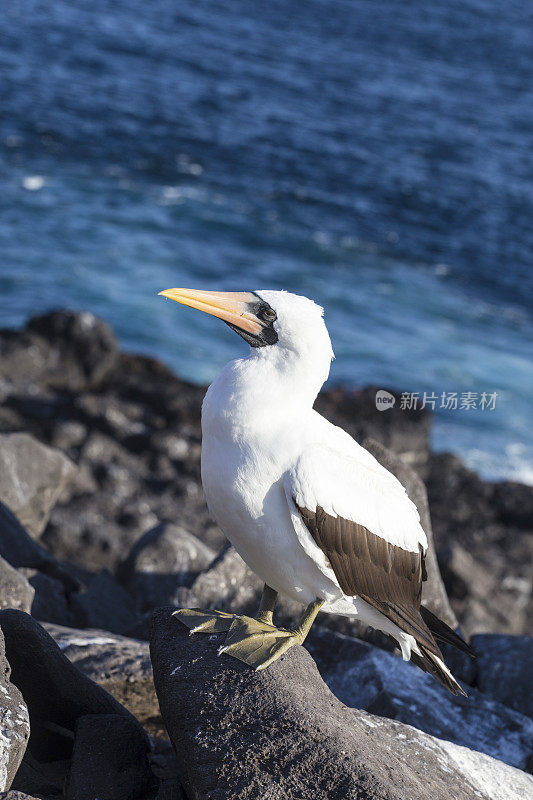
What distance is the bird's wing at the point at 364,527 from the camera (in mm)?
4195

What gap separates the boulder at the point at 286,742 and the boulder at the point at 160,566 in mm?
3107

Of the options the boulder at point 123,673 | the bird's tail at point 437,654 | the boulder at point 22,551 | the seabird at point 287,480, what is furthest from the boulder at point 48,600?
the bird's tail at point 437,654

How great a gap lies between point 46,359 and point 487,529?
25.7 ft

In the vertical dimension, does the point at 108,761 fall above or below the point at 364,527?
below

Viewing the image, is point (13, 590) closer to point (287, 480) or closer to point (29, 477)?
point (287, 480)

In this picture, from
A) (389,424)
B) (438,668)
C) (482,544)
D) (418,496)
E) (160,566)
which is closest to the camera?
(438,668)

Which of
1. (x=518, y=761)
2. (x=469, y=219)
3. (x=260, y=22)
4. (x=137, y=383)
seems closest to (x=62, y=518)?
(x=137, y=383)

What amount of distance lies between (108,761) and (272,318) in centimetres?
227

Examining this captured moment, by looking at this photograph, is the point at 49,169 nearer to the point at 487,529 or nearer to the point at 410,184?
the point at 410,184

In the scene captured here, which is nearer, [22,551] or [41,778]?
[41,778]

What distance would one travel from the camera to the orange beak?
4242 mm

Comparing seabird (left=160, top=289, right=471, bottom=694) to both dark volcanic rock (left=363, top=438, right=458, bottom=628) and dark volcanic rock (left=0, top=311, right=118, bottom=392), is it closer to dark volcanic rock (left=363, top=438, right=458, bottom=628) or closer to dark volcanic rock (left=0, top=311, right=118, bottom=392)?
dark volcanic rock (left=363, top=438, right=458, bottom=628)

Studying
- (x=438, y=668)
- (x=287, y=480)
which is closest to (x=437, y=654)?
(x=438, y=668)

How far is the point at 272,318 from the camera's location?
4.26 metres
